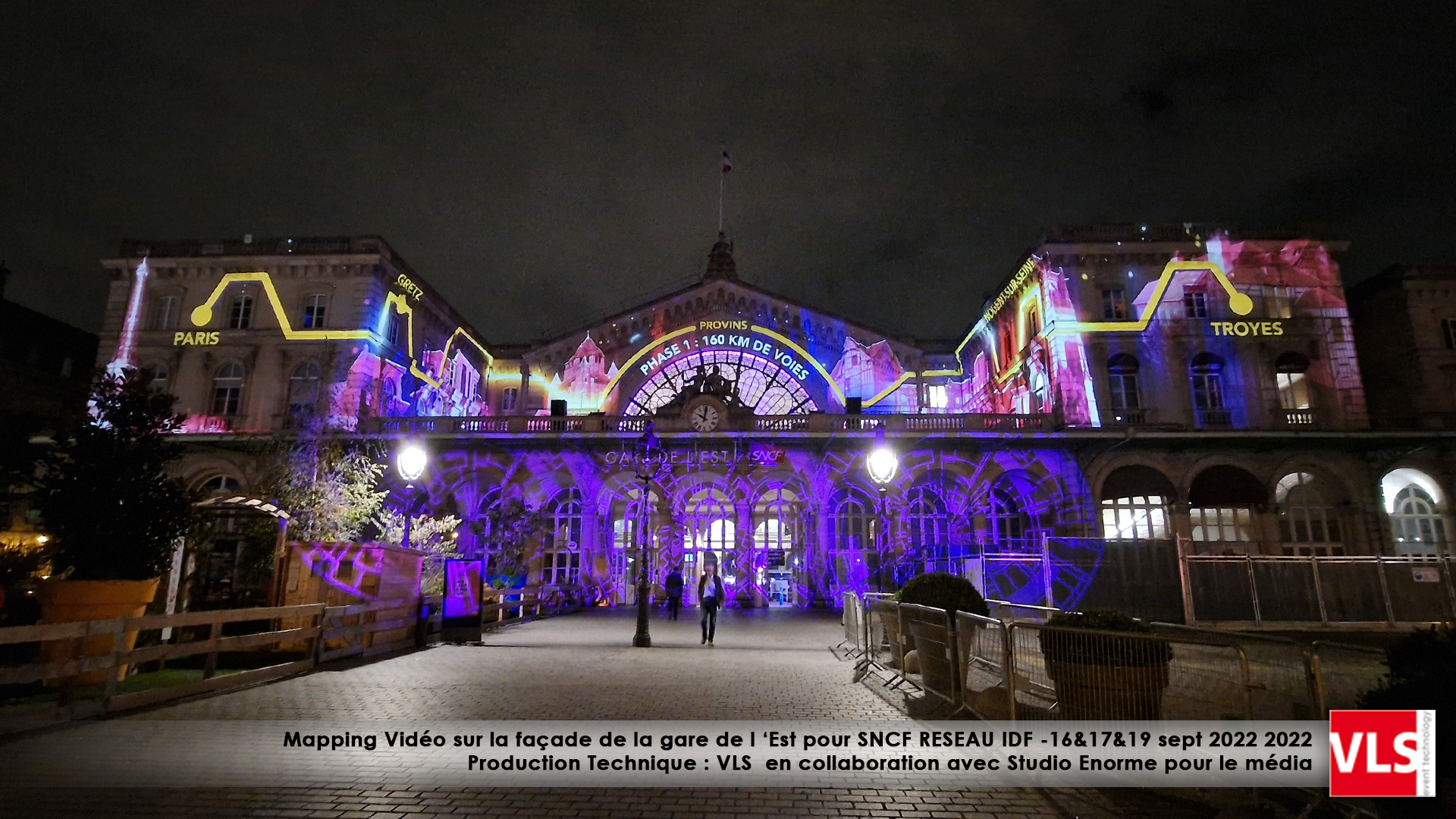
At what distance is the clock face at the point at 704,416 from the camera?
29.1m

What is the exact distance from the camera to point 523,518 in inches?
1112

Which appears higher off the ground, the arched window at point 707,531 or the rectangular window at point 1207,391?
the rectangular window at point 1207,391

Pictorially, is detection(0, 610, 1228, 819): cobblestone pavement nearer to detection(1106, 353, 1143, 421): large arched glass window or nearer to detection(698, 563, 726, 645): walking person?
detection(698, 563, 726, 645): walking person

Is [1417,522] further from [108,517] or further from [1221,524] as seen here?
[108,517]

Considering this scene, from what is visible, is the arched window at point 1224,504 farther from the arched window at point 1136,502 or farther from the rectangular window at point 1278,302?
the rectangular window at point 1278,302

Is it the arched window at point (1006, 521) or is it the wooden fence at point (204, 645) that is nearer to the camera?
the wooden fence at point (204, 645)

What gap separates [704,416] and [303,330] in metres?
17.2

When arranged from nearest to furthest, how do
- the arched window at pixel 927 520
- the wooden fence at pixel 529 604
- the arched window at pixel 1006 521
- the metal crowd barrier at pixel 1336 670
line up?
the metal crowd barrier at pixel 1336 670, the wooden fence at pixel 529 604, the arched window at pixel 1006 521, the arched window at pixel 927 520

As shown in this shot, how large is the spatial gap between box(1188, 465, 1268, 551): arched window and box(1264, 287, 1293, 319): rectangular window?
6963mm

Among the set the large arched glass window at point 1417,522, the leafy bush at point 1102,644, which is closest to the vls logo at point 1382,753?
the leafy bush at point 1102,644

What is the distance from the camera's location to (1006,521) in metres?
28.5

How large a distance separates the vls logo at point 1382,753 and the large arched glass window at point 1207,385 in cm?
2756

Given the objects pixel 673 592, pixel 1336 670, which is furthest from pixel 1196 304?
pixel 1336 670

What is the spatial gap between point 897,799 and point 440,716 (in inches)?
191
